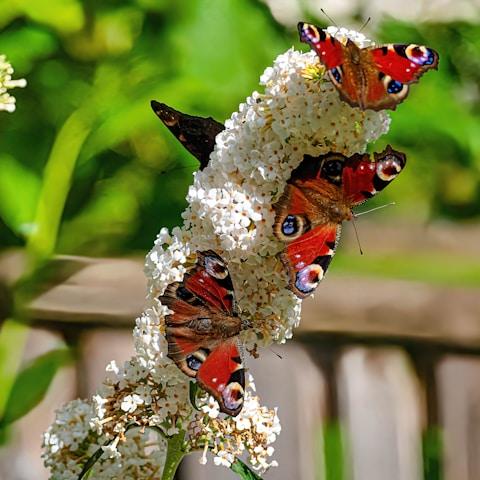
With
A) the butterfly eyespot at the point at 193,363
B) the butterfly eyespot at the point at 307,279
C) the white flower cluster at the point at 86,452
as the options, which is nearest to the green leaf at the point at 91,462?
the white flower cluster at the point at 86,452

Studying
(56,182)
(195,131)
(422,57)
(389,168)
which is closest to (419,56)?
(422,57)

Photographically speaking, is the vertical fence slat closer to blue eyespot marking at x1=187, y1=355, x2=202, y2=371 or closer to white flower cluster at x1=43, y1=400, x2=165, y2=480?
white flower cluster at x1=43, y1=400, x2=165, y2=480

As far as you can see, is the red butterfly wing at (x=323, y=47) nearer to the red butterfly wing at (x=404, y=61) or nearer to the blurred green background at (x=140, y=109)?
the red butterfly wing at (x=404, y=61)

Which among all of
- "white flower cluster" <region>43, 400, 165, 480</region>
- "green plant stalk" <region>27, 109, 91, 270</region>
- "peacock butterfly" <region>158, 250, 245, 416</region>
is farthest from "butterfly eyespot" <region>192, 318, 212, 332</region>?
"green plant stalk" <region>27, 109, 91, 270</region>

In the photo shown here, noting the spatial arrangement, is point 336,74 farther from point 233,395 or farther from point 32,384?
point 32,384

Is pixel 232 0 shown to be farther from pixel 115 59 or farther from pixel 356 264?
pixel 356 264
